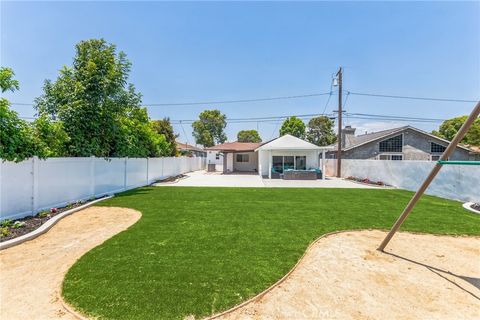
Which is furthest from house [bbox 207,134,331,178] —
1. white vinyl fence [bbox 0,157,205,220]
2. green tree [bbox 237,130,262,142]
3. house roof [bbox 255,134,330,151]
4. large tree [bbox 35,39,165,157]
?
green tree [bbox 237,130,262,142]

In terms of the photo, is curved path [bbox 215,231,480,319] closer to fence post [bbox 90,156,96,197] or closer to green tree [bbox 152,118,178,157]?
fence post [bbox 90,156,96,197]

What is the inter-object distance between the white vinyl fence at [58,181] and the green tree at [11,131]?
27 centimetres

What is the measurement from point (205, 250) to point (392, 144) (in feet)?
83.8

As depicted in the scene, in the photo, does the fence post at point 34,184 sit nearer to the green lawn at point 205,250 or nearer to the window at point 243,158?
the green lawn at point 205,250

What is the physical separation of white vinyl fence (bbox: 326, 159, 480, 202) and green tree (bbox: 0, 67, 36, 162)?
16.2 metres

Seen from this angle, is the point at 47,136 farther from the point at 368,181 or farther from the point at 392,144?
the point at 392,144

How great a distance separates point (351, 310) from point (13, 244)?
6.57 metres

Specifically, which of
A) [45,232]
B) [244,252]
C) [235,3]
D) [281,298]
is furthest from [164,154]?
[281,298]

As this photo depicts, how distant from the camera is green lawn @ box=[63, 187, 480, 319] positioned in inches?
124

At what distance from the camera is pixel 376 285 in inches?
145

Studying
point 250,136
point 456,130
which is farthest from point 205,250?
point 250,136

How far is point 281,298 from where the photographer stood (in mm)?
3287

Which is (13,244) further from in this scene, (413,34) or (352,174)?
(352,174)

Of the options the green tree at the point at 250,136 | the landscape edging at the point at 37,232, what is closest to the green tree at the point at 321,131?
the green tree at the point at 250,136
